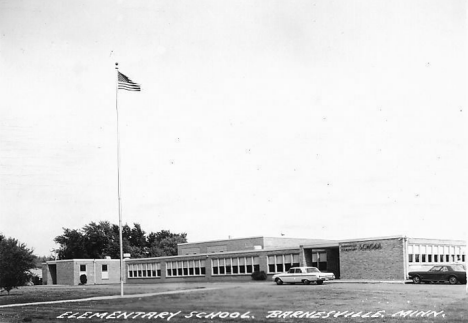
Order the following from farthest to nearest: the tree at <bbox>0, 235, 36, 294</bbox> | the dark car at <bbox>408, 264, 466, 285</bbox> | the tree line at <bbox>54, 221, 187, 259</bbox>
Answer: the tree line at <bbox>54, 221, 187, 259</bbox>, the tree at <bbox>0, 235, 36, 294</bbox>, the dark car at <bbox>408, 264, 466, 285</bbox>

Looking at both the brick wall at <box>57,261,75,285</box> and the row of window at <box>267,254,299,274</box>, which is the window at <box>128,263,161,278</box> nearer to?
the brick wall at <box>57,261,75,285</box>

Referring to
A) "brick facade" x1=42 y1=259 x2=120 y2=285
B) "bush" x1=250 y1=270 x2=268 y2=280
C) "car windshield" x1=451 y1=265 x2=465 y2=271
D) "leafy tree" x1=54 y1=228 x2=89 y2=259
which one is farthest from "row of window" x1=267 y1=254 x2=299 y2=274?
"leafy tree" x1=54 y1=228 x2=89 y2=259

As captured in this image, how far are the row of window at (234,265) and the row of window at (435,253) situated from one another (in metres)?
15.1

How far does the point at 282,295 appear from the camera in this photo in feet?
74.1

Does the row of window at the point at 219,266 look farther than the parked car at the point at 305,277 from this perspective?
Yes

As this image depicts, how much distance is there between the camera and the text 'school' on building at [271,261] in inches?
1706

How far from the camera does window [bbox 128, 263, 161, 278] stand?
65.6 m

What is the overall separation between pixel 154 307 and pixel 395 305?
363 inches

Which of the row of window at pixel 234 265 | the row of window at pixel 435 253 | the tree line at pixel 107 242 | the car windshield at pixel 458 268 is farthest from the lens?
the tree line at pixel 107 242

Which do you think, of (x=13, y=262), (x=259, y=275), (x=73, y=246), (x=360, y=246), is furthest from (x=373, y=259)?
(x=73, y=246)

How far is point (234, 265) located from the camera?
5600 cm

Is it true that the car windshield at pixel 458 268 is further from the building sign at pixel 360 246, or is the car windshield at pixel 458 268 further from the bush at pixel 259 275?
the bush at pixel 259 275

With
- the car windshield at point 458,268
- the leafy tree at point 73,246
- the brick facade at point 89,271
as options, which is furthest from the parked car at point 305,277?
the leafy tree at point 73,246

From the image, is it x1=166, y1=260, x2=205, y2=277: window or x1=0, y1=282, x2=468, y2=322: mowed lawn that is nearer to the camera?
x1=0, y1=282, x2=468, y2=322: mowed lawn
